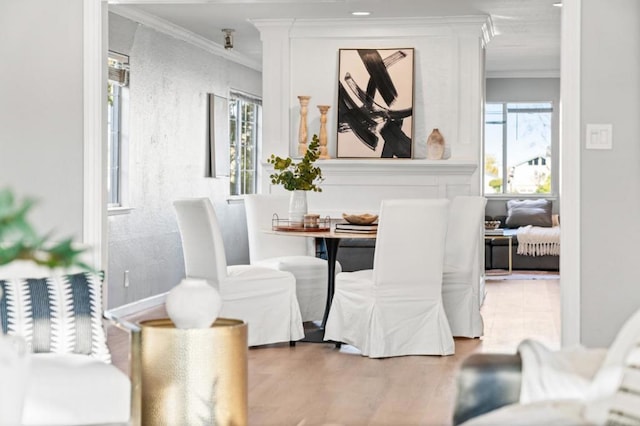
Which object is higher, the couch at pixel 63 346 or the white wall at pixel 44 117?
the white wall at pixel 44 117

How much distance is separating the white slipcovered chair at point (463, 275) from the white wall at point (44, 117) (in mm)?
2746

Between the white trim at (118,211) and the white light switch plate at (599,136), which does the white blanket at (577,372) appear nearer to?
the white light switch plate at (599,136)

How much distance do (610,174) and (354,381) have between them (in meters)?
1.71

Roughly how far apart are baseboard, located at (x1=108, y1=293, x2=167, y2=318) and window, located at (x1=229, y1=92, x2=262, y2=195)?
2516 mm

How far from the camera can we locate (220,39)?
973cm

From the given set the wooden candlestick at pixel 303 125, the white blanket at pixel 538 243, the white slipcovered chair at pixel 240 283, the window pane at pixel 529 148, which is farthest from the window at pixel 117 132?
the window pane at pixel 529 148

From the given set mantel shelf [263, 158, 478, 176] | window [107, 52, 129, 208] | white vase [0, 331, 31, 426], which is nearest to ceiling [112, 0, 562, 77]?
window [107, 52, 129, 208]

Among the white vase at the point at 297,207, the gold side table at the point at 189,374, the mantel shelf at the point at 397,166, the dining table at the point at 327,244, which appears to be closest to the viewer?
the gold side table at the point at 189,374

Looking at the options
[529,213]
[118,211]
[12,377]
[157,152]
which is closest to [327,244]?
[118,211]

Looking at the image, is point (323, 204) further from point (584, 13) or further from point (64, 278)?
A: point (64, 278)

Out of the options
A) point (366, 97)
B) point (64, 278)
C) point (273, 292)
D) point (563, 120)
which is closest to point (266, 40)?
point (366, 97)

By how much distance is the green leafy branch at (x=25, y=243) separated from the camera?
208 cm

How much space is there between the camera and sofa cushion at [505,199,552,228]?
1275cm

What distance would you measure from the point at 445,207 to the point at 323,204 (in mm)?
2842
